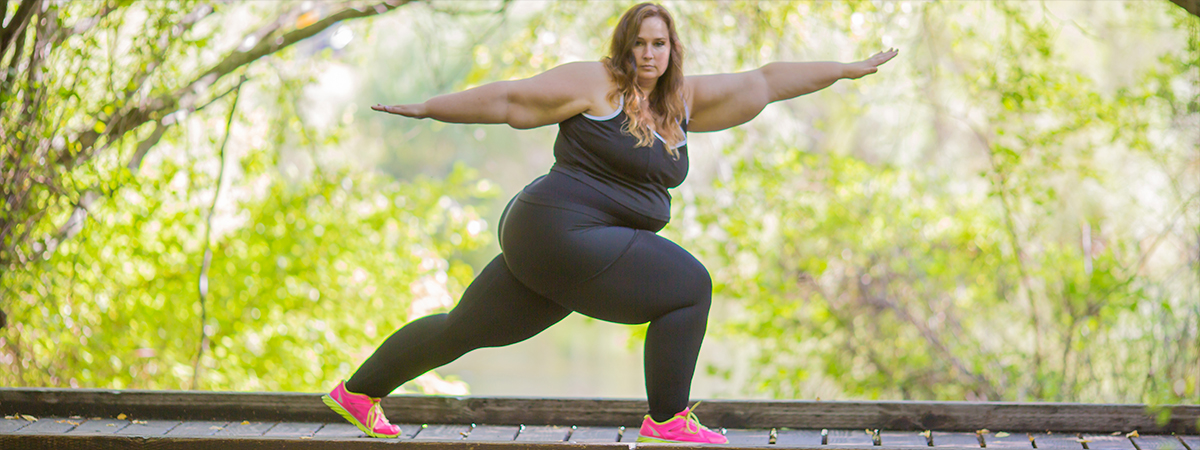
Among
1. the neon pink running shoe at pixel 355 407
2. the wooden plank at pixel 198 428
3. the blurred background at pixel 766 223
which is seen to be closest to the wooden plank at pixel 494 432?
the neon pink running shoe at pixel 355 407

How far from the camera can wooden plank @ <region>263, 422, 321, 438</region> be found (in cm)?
225

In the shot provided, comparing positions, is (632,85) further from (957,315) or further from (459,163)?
(957,315)

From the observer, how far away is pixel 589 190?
6.18 ft

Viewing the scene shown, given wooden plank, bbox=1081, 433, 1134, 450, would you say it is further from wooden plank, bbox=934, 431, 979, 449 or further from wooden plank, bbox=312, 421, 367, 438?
wooden plank, bbox=312, 421, 367, 438

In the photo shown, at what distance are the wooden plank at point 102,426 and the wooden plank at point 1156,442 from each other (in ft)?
8.56

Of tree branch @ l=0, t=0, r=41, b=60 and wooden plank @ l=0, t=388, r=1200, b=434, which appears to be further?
tree branch @ l=0, t=0, r=41, b=60

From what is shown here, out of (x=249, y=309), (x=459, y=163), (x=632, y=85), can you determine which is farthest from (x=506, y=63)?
(x=632, y=85)

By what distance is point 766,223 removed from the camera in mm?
5676

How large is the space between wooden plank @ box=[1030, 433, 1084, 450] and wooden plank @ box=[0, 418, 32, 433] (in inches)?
102

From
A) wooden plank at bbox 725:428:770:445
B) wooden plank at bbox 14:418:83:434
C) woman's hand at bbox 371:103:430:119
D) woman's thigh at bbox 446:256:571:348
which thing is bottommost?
wooden plank at bbox 725:428:770:445

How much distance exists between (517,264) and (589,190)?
223mm

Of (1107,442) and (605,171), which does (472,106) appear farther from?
(1107,442)

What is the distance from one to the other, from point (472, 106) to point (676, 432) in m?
0.84

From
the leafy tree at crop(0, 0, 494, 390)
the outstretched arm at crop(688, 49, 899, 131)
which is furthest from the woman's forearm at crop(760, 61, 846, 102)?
the leafy tree at crop(0, 0, 494, 390)
